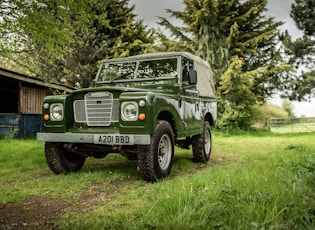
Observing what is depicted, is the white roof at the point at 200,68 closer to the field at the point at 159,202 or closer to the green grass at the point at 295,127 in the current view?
the field at the point at 159,202

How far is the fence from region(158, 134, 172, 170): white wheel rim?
56.5 ft

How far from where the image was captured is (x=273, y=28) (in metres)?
18.6

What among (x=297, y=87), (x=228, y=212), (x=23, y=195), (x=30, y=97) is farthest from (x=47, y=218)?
(x=297, y=87)

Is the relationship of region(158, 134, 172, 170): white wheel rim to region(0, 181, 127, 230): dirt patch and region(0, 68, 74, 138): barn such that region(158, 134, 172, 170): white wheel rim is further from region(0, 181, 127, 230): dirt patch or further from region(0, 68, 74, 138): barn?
region(0, 68, 74, 138): barn

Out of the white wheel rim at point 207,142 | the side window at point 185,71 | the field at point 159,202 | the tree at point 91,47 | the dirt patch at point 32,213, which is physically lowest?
the dirt patch at point 32,213

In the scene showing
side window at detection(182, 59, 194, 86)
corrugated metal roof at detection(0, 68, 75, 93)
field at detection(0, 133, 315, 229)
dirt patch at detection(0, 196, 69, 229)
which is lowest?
dirt patch at detection(0, 196, 69, 229)

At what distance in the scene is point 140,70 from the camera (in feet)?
18.9

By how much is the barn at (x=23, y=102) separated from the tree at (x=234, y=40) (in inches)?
340

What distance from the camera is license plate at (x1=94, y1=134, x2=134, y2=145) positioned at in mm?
4109

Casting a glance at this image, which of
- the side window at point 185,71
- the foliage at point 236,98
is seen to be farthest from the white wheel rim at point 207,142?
the foliage at point 236,98

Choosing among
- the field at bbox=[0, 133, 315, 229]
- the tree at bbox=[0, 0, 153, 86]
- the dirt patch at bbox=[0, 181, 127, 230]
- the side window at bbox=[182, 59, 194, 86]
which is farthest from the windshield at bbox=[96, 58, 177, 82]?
the tree at bbox=[0, 0, 153, 86]

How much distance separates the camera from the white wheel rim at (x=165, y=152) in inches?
187

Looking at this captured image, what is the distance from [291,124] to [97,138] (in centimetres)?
2013

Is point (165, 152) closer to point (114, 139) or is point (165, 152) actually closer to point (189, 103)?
point (114, 139)
